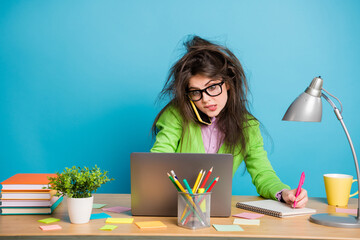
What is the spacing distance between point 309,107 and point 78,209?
2.87ft

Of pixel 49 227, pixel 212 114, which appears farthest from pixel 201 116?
pixel 49 227

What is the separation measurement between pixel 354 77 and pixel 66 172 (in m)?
2.41

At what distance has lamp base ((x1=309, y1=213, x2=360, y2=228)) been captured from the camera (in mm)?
1445

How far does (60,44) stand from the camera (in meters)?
2.95

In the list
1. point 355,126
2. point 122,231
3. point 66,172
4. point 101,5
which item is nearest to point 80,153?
point 101,5

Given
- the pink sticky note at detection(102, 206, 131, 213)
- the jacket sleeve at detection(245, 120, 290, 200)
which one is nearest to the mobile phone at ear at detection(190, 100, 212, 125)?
the jacket sleeve at detection(245, 120, 290, 200)

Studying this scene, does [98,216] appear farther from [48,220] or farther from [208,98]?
[208,98]

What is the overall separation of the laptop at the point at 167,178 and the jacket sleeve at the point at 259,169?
17.3 inches

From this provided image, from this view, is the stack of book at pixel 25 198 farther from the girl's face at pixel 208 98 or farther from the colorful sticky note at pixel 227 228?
the girl's face at pixel 208 98

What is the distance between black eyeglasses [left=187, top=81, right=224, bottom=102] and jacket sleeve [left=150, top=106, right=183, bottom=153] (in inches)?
8.6

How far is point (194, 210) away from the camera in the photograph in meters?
1.40

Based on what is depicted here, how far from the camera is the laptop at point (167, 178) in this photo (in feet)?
4.95

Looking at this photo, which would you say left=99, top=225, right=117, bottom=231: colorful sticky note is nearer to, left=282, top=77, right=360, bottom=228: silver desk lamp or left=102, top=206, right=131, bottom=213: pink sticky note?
left=102, top=206, right=131, bottom=213: pink sticky note

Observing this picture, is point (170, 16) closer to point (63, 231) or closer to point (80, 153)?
point (80, 153)
